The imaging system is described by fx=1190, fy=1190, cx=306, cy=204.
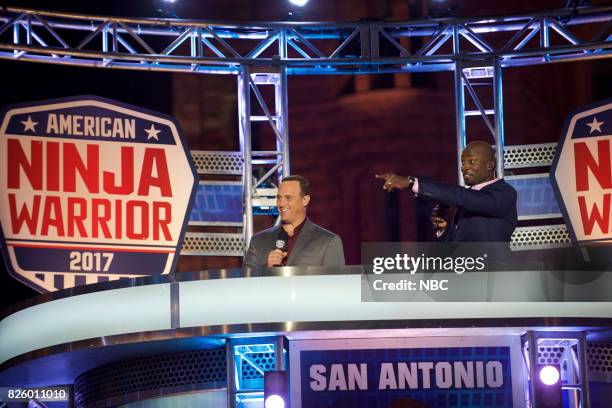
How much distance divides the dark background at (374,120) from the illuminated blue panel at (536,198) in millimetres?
5548

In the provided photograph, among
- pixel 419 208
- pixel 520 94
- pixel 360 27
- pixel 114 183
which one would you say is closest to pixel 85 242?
pixel 114 183

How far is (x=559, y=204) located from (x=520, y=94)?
6874 millimetres

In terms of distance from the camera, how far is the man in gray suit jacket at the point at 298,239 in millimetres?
6922

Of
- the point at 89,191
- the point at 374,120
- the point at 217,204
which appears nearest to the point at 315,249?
the point at 217,204

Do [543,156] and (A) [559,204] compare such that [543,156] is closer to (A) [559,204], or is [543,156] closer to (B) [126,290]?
(A) [559,204]

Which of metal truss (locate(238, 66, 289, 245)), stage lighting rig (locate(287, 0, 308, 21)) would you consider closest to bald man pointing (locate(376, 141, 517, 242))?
metal truss (locate(238, 66, 289, 245))

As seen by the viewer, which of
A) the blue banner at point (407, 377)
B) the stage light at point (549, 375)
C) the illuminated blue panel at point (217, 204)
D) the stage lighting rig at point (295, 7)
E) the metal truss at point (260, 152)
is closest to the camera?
the stage light at point (549, 375)

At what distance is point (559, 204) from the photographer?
13836mm

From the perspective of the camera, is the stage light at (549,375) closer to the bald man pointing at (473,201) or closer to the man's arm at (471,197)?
the bald man pointing at (473,201)

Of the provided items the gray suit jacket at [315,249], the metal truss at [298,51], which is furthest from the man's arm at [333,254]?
the metal truss at [298,51]

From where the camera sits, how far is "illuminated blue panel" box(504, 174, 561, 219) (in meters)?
13.8

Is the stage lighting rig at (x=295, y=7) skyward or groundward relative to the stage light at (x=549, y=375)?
skyward

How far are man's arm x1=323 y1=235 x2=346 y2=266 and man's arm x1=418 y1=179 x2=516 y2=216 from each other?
0.68 m

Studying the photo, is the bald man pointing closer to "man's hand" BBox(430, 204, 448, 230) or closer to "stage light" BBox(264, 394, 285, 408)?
"man's hand" BBox(430, 204, 448, 230)
